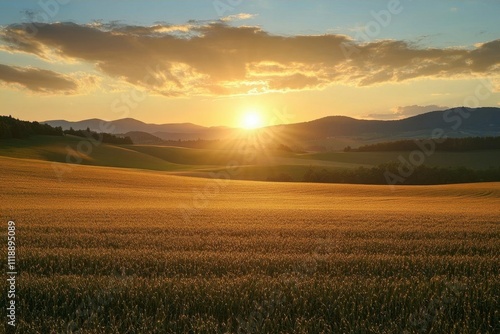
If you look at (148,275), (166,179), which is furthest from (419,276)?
(166,179)

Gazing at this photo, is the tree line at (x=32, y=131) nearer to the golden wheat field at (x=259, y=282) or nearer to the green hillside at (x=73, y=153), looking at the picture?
the green hillside at (x=73, y=153)

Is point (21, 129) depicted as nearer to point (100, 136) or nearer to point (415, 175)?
point (100, 136)

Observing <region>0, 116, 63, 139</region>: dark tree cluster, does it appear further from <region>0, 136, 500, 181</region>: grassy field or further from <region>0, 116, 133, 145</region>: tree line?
<region>0, 136, 500, 181</region>: grassy field

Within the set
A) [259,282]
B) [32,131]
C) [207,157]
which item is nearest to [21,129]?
[32,131]

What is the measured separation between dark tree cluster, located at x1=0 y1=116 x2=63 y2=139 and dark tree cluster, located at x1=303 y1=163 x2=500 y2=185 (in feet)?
221

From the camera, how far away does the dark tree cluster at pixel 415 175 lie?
225 ft

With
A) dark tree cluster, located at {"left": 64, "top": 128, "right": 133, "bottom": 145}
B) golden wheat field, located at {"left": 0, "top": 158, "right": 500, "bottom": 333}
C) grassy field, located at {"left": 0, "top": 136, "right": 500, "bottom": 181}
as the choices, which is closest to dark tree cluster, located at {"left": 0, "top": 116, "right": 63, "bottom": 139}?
grassy field, located at {"left": 0, "top": 136, "right": 500, "bottom": 181}

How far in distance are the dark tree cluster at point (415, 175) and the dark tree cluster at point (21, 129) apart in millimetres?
67428

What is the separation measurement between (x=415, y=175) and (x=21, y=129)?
87142 millimetres

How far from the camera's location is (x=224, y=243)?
37.8ft

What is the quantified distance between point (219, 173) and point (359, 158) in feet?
145

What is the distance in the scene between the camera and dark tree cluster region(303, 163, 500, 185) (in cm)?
6869

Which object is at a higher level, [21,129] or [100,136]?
[21,129]

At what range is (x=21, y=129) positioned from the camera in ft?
320
